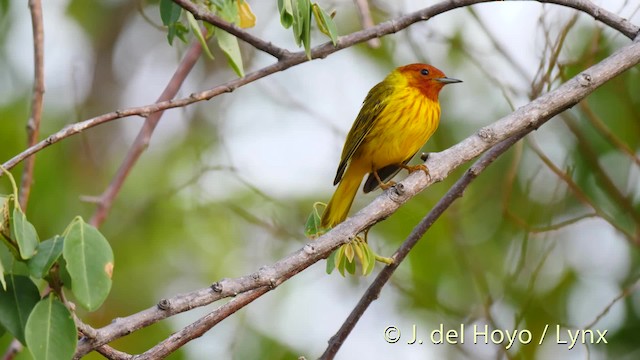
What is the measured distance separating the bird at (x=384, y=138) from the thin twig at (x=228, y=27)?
5.39ft

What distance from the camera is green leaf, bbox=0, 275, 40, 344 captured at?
2.09 meters

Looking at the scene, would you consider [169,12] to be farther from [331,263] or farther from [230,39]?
[331,263]

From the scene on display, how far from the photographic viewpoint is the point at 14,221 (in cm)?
201

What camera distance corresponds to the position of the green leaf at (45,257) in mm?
1971

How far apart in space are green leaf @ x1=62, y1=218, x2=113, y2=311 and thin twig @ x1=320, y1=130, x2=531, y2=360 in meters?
1.19

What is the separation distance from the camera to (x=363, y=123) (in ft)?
16.3

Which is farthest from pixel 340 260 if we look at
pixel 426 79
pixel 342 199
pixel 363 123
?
pixel 426 79

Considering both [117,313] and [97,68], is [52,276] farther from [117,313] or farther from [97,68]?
[97,68]

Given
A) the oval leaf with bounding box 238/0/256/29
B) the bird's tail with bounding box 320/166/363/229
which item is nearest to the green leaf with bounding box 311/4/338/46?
the oval leaf with bounding box 238/0/256/29

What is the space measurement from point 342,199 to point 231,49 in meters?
1.83

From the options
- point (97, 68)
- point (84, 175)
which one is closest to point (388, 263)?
point (84, 175)

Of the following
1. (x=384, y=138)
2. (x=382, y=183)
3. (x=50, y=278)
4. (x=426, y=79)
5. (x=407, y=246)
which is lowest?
(x=50, y=278)

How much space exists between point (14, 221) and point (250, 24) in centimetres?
154

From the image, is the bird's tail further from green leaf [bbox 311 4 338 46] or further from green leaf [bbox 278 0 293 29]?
green leaf [bbox 278 0 293 29]
